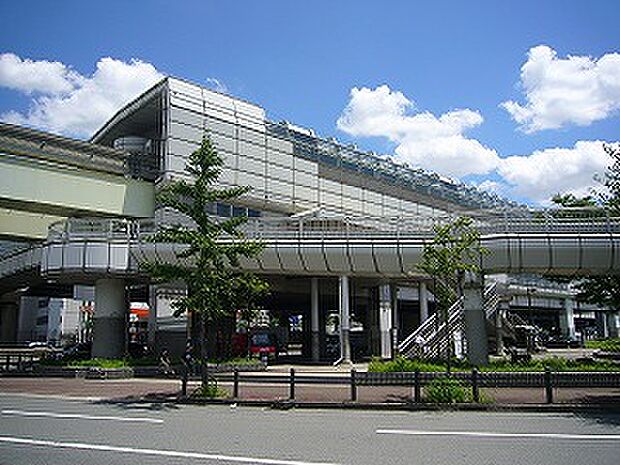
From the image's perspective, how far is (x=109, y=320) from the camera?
30.5 metres

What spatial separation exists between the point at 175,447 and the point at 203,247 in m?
8.62

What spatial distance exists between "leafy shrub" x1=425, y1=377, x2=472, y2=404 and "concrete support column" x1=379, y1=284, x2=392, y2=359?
88.4ft

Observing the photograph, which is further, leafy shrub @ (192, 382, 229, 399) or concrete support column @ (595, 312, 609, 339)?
concrete support column @ (595, 312, 609, 339)

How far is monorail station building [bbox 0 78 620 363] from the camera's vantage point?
2461 cm

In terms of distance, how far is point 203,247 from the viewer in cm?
1786

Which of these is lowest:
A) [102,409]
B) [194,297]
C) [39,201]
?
[102,409]

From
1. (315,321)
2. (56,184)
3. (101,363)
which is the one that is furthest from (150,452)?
(56,184)

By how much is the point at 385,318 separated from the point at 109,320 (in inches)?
834

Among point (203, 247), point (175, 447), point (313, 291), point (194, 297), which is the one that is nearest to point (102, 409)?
point (194, 297)

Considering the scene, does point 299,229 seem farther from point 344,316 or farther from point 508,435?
point 508,435

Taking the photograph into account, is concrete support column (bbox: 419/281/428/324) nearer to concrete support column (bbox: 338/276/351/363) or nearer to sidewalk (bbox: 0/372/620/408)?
concrete support column (bbox: 338/276/351/363)

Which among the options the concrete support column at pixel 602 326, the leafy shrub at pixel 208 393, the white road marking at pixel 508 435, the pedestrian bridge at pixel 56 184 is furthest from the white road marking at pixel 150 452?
the concrete support column at pixel 602 326

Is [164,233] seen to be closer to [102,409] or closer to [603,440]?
[102,409]

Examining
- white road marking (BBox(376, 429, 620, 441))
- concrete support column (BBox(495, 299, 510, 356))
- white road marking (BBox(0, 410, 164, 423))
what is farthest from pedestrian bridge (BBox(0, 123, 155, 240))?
white road marking (BBox(376, 429, 620, 441))
